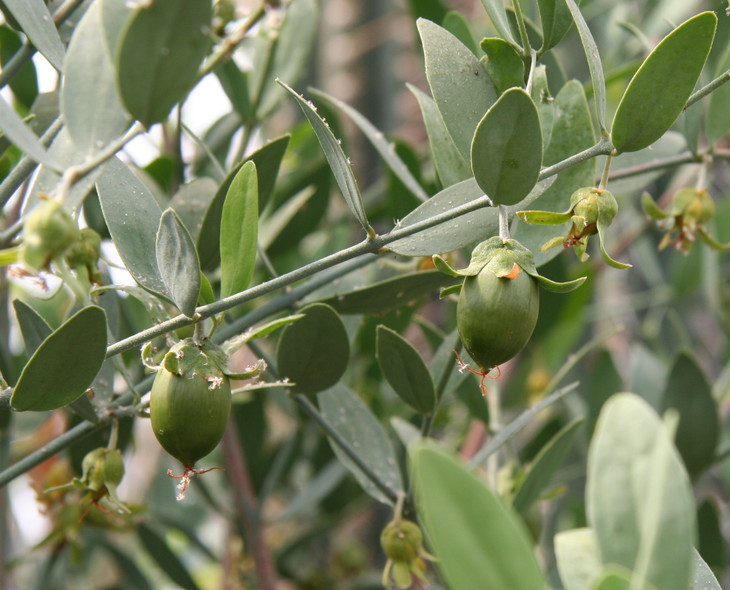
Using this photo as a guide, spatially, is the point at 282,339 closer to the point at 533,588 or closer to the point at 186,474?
the point at 186,474

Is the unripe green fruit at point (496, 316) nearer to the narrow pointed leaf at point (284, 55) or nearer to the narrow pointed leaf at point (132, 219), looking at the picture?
the narrow pointed leaf at point (132, 219)

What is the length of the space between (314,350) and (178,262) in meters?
0.16

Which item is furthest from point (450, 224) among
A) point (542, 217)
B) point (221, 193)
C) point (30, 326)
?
point (30, 326)

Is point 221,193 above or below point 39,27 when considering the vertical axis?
below

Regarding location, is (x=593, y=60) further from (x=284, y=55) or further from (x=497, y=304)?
(x=284, y=55)

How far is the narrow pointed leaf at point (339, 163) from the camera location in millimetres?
485

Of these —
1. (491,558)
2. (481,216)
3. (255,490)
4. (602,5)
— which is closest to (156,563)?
(255,490)

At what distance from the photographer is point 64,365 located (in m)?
0.48

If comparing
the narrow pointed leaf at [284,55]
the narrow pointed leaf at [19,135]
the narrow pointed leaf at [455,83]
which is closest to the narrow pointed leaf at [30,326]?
the narrow pointed leaf at [19,135]

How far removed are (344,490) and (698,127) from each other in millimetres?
631

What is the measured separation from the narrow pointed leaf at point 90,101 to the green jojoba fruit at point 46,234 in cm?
5

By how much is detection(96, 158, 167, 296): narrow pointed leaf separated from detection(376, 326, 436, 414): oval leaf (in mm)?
155

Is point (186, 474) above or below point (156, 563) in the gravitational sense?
above

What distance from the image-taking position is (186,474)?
0.50m
